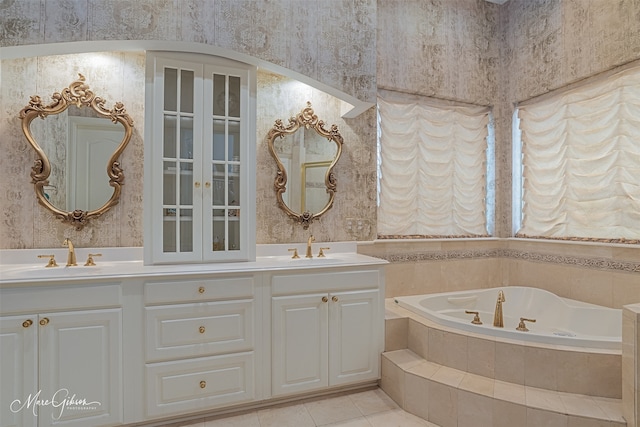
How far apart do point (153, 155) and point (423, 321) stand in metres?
2.19

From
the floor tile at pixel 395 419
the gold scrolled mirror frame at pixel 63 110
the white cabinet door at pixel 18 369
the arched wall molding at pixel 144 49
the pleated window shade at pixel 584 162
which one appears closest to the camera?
the white cabinet door at pixel 18 369

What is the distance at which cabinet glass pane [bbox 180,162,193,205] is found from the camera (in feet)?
7.27

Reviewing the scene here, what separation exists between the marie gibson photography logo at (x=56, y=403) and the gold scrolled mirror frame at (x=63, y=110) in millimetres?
994

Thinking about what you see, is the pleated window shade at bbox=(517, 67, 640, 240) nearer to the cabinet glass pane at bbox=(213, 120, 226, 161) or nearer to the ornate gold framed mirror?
the ornate gold framed mirror

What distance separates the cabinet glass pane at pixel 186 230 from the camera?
2.21 m

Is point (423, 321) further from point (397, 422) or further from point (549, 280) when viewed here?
point (549, 280)

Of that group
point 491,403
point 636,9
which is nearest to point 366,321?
point 491,403

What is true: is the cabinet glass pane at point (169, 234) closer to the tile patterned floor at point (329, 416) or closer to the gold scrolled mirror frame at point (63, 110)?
the gold scrolled mirror frame at point (63, 110)

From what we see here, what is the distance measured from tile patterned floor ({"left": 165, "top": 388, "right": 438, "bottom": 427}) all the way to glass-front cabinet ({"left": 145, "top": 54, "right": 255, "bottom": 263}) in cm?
99

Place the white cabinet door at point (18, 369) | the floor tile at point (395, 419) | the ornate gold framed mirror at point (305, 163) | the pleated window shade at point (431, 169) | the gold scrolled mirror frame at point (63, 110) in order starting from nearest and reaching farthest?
the white cabinet door at point (18, 369) → the floor tile at point (395, 419) → the gold scrolled mirror frame at point (63, 110) → the ornate gold framed mirror at point (305, 163) → the pleated window shade at point (431, 169)

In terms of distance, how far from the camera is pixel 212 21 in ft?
6.95

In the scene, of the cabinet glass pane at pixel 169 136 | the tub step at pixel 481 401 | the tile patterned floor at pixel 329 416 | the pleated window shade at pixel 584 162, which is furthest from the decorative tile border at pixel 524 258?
the cabinet glass pane at pixel 169 136

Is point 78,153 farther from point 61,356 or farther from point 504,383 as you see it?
point 504,383

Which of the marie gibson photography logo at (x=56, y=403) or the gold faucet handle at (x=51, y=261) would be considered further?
the gold faucet handle at (x=51, y=261)
